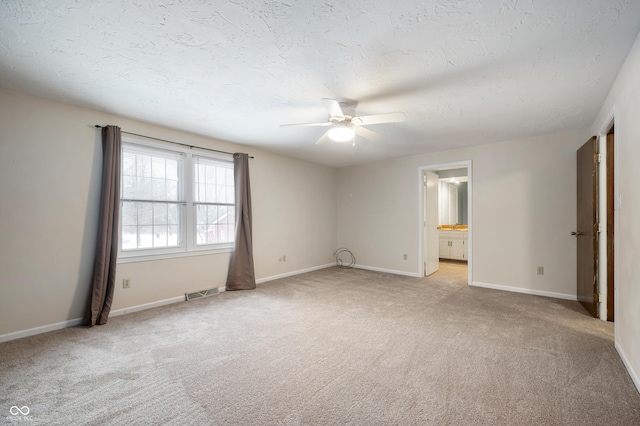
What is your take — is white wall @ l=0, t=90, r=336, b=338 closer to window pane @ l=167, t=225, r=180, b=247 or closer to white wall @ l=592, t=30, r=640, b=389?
window pane @ l=167, t=225, r=180, b=247

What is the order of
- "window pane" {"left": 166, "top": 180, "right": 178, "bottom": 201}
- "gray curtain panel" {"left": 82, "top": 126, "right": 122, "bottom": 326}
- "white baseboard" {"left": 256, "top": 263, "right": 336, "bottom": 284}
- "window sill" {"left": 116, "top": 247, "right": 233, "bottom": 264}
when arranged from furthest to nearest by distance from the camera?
"white baseboard" {"left": 256, "top": 263, "right": 336, "bottom": 284}, "window pane" {"left": 166, "top": 180, "right": 178, "bottom": 201}, "window sill" {"left": 116, "top": 247, "right": 233, "bottom": 264}, "gray curtain panel" {"left": 82, "top": 126, "right": 122, "bottom": 326}

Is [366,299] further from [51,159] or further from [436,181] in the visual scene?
[51,159]

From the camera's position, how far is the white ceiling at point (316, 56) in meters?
1.69

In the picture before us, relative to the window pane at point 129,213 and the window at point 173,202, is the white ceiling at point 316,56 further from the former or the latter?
the window pane at point 129,213

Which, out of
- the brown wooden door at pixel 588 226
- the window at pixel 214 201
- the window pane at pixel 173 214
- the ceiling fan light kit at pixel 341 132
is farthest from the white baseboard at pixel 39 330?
the brown wooden door at pixel 588 226

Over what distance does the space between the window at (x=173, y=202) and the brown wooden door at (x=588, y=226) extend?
4.83 m

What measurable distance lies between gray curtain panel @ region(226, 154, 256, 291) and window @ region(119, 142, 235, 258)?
0.54 ft

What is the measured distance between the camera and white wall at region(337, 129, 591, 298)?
13.3 ft

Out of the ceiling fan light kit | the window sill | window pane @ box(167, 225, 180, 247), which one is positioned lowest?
the window sill

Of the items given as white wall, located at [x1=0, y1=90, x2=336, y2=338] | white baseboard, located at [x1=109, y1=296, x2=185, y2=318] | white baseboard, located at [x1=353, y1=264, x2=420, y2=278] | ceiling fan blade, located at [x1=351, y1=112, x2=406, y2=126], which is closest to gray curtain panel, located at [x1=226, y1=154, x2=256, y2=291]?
white wall, located at [x1=0, y1=90, x2=336, y2=338]

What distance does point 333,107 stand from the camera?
104 inches

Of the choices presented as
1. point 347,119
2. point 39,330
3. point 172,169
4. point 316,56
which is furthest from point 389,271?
point 39,330

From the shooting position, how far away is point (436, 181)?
601 cm

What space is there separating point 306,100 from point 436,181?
13.4ft
